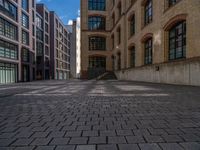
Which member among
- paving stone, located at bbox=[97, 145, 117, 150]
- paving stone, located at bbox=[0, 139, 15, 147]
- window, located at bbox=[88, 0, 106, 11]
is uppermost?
window, located at bbox=[88, 0, 106, 11]

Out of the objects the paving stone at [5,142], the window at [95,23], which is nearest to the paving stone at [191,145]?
the paving stone at [5,142]

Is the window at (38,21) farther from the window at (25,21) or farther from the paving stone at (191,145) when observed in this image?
the paving stone at (191,145)

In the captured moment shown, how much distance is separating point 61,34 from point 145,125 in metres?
66.1

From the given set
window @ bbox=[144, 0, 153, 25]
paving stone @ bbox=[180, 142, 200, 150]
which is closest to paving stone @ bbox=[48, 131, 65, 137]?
paving stone @ bbox=[180, 142, 200, 150]

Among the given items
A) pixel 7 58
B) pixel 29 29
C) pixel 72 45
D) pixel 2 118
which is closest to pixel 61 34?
pixel 72 45

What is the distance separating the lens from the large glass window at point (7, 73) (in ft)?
89.2

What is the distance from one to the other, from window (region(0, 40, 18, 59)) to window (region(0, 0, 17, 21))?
4.53m

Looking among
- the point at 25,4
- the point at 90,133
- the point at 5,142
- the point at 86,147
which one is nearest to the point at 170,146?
the point at 86,147

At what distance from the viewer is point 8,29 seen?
2923 cm

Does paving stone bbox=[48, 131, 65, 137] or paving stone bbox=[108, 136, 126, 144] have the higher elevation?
paving stone bbox=[48, 131, 65, 137]

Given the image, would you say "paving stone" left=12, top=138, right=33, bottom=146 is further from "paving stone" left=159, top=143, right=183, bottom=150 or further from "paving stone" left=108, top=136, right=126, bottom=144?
"paving stone" left=159, top=143, right=183, bottom=150

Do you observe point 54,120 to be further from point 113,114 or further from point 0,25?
point 0,25

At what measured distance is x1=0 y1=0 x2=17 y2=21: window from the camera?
27.8 meters

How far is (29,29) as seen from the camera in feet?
125
